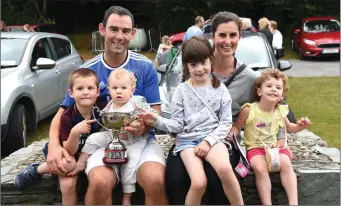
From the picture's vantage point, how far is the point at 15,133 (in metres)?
6.04

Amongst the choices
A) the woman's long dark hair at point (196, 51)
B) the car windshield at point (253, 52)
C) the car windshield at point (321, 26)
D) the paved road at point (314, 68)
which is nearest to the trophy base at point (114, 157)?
the woman's long dark hair at point (196, 51)

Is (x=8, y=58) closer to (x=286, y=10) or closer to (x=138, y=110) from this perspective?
(x=138, y=110)

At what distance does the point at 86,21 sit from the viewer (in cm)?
2631

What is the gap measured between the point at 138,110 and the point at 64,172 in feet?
2.21

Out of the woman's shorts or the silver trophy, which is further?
the woman's shorts

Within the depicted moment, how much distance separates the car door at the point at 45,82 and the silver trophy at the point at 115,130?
4.01 metres

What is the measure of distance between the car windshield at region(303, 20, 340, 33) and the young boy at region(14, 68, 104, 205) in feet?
51.3

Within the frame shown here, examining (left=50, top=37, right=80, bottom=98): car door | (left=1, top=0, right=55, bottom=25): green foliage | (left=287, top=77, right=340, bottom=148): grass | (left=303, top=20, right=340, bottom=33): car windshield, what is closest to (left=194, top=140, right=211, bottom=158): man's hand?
(left=287, top=77, right=340, bottom=148): grass

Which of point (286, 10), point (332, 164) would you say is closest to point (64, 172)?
point (332, 164)

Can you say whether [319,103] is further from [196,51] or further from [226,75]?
[196,51]

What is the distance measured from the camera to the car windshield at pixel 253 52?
6945 millimetres

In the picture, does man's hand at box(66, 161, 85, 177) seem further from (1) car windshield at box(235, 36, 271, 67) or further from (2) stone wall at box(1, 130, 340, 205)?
(1) car windshield at box(235, 36, 271, 67)

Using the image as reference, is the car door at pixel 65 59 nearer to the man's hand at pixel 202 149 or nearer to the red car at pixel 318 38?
the man's hand at pixel 202 149

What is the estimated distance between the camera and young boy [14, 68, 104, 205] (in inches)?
124
